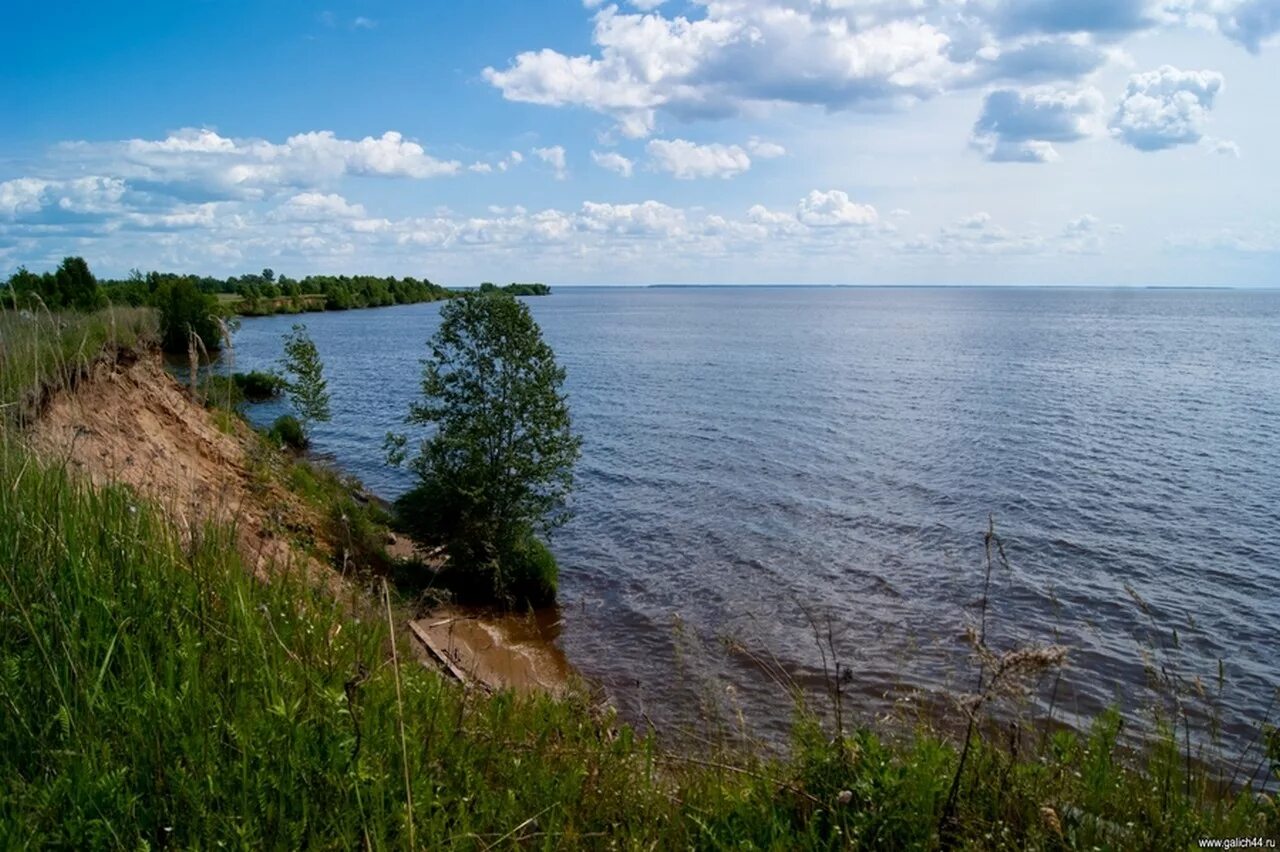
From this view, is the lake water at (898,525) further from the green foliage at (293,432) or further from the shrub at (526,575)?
the green foliage at (293,432)

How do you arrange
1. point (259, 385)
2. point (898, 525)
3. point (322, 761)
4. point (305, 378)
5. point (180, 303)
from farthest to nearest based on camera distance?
point (180, 303) → point (259, 385) → point (305, 378) → point (898, 525) → point (322, 761)

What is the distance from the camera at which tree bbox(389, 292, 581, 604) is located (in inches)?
845

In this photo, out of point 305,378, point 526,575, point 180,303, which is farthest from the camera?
point 180,303

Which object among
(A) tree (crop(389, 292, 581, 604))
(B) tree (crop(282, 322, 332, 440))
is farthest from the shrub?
(B) tree (crop(282, 322, 332, 440))

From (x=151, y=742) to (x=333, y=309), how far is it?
20037 centimetres

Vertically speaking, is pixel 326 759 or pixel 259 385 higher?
pixel 326 759

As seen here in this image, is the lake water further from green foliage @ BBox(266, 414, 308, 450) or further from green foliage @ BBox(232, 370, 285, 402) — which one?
green foliage @ BBox(232, 370, 285, 402)

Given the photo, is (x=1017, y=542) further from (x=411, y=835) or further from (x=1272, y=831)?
(x=411, y=835)

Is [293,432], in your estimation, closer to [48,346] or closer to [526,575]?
[526,575]

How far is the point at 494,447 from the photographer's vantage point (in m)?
21.9

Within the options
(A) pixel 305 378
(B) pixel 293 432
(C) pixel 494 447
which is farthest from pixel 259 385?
(C) pixel 494 447

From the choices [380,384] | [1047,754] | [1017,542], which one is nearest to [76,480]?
[1047,754]

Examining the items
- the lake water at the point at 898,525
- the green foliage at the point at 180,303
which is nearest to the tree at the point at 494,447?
the lake water at the point at 898,525

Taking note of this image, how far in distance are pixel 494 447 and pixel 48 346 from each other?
14056mm
